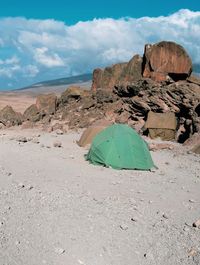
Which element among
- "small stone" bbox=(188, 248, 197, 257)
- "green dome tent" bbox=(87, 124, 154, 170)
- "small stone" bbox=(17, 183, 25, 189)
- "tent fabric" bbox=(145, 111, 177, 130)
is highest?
"small stone" bbox=(188, 248, 197, 257)

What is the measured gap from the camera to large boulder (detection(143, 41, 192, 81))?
36.3 metres

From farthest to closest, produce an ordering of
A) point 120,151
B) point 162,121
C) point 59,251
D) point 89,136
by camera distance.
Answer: point 162,121, point 89,136, point 120,151, point 59,251

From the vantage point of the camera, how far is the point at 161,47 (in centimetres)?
3703

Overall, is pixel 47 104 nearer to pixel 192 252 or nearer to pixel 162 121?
pixel 162 121

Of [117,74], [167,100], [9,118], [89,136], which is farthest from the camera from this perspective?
[117,74]

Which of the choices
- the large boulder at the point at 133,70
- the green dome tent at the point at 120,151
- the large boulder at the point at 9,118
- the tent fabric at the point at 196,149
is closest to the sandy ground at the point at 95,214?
the green dome tent at the point at 120,151

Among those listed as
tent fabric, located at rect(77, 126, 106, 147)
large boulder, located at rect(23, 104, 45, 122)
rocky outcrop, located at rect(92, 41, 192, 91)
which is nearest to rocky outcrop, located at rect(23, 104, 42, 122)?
large boulder, located at rect(23, 104, 45, 122)

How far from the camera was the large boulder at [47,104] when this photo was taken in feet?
143

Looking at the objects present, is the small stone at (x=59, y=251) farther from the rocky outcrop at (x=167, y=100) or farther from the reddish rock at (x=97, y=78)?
the reddish rock at (x=97, y=78)

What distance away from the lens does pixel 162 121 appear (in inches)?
1267

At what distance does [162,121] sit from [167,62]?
7057 mm

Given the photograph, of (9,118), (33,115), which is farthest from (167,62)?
(9,118)

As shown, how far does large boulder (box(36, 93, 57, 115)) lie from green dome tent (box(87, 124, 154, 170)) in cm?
2244

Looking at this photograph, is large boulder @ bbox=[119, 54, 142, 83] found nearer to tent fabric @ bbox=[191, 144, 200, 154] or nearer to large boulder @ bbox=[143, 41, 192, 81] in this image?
large boulder @ bbox=[143, 41, 192, 81]
